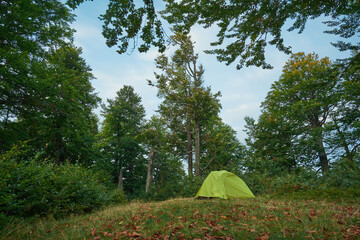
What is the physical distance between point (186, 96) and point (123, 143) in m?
12.5

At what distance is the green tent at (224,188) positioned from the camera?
8211 millimetres

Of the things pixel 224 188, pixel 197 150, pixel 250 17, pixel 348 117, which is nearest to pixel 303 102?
pixel 348 117

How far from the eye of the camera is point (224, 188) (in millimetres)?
8273

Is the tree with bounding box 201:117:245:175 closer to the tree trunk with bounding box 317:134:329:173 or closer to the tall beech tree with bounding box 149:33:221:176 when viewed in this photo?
the tall beech tree with bounding box 149:33:221:176

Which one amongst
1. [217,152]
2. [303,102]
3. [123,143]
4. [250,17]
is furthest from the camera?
[123,143]

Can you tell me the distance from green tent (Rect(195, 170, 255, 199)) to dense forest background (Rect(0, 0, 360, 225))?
2.31 meters

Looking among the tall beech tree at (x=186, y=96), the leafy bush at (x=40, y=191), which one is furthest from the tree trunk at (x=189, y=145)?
the leafy bush at (x=40, y=191)

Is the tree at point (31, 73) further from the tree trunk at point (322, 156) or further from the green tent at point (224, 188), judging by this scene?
the tree trunk at point (322, 156)

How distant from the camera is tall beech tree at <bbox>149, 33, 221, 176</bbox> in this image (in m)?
14.0

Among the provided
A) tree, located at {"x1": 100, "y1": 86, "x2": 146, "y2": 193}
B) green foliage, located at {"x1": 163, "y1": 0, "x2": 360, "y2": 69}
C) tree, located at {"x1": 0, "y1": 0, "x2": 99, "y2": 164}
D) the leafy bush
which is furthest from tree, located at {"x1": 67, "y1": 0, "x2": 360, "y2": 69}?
tree, located at {"x1": 100, "y1": 86, "x2": 146, "y2": 193}

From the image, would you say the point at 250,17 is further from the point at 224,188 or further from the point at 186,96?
the point at 186,96

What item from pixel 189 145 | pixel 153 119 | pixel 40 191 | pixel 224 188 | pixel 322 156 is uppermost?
A: pixel 153 119

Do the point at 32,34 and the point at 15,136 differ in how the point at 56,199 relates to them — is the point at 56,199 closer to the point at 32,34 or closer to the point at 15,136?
the point at 15,136

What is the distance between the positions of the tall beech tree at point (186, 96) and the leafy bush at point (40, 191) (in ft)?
29.1
